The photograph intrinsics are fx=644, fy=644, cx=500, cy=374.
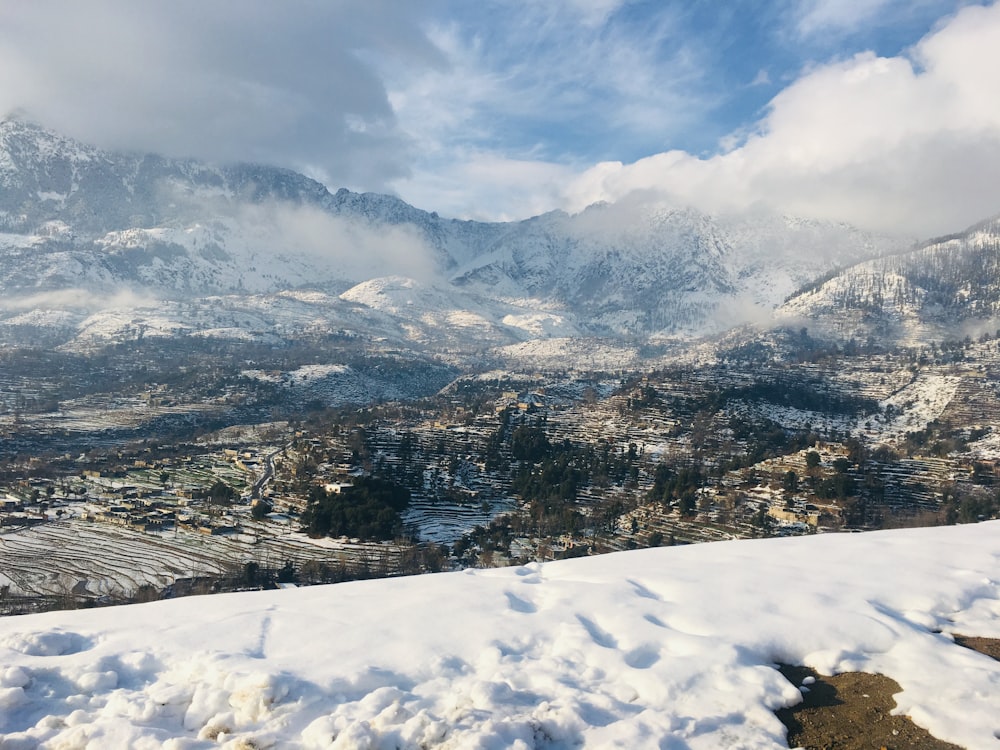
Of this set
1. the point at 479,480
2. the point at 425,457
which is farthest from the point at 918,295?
the point at 479,480

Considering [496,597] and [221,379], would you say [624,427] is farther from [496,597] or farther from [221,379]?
[221,379]

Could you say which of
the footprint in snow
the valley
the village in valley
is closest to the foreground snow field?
the footprint in snow

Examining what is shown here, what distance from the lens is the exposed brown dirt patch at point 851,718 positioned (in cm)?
433

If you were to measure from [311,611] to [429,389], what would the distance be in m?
95.2

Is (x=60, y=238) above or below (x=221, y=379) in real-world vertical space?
above

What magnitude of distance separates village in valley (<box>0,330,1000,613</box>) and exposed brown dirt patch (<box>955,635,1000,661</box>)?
18662 mm

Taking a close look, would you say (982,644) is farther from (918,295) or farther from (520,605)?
(918,295)

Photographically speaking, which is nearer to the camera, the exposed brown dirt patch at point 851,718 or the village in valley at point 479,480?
the exposed brown dirt patch at point 851,718

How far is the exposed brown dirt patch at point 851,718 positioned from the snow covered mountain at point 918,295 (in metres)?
134

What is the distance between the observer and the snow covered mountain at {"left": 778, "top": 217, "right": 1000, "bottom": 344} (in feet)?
417

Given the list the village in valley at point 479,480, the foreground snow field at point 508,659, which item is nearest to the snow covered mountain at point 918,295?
the village in valley at point 479,480

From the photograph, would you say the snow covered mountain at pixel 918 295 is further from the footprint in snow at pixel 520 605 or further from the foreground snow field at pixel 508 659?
the footprint in snow at pixel 520 605

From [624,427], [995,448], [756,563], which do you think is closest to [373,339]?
[624,427]

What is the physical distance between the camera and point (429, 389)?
332 feet
